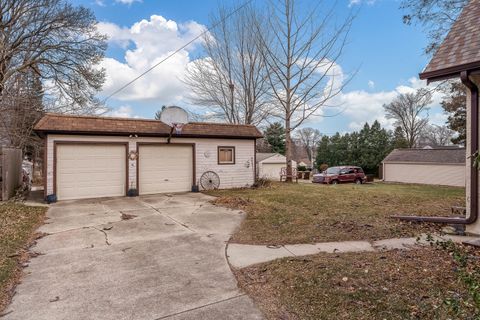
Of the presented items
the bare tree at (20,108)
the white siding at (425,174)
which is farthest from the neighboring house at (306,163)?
the bare tree at (20,108)

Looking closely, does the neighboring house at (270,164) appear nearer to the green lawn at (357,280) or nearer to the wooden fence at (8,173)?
the wooden fence at (8,173)

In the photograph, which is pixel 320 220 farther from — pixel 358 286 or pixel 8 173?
pixel 8 173

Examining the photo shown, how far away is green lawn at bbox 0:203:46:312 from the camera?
10.9 ft

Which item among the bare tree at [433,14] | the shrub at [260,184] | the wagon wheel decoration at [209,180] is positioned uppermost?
the bare tree at [433,14]

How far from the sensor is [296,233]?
528 cm

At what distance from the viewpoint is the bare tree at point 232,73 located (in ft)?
60.2

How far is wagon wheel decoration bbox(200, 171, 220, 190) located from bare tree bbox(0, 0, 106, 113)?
7619 mm

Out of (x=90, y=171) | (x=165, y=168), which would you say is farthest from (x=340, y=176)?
(x=90, y=171)

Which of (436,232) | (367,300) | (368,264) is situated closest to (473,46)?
(436,232)

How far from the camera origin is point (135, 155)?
33.9 feet

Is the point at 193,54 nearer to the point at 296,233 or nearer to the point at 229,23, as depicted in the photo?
the point at 229,23

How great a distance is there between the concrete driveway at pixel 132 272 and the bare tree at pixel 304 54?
11.4 m

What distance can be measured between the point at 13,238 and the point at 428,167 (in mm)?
27653

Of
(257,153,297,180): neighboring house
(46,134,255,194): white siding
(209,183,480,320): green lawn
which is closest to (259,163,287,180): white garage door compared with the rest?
(257,153,297,180): neighboring house
